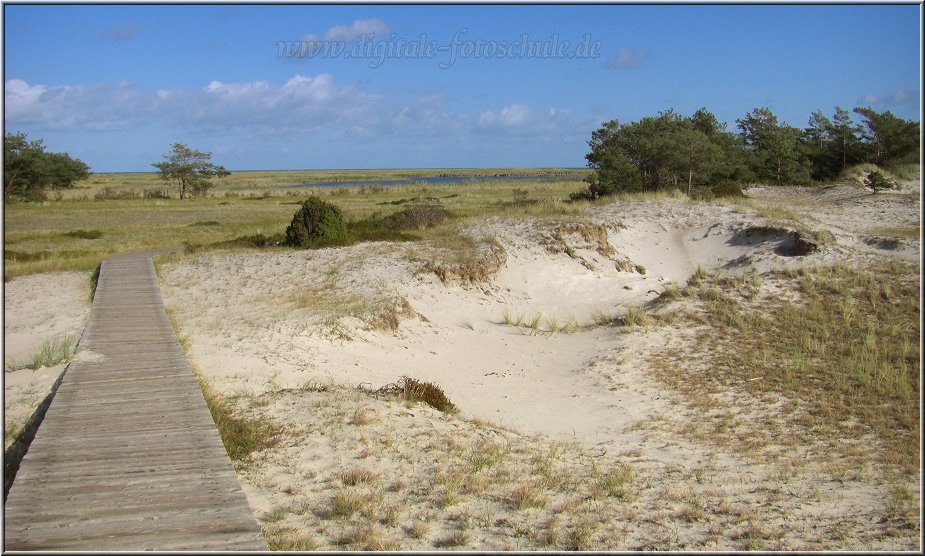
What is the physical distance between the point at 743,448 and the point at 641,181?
28578 mm

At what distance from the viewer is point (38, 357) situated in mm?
9891

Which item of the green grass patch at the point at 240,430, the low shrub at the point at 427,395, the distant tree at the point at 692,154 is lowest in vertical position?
the low shrub at the point at 427,395

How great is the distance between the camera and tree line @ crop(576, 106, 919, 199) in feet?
114

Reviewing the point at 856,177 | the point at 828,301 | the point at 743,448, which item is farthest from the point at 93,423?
the point at 856,177

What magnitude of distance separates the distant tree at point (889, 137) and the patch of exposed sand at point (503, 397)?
26.1 m

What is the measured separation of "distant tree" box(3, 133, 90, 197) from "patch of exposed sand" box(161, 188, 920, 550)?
41.9 metres

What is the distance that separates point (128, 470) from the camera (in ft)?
19.2

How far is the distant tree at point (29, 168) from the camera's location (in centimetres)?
5106

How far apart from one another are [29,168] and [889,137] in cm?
6265

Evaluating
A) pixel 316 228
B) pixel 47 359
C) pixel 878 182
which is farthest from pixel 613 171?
pixel 47 359

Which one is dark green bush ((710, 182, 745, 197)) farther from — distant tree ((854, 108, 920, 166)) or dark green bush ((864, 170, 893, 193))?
distant tree ((854, 108, 920, 166))

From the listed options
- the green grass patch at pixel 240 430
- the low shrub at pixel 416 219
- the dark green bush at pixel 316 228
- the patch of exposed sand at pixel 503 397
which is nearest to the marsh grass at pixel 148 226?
the low shrub at pixel 416 219

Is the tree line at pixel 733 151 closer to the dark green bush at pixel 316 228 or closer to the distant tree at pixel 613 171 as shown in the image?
the distant tree at pixel 613 171

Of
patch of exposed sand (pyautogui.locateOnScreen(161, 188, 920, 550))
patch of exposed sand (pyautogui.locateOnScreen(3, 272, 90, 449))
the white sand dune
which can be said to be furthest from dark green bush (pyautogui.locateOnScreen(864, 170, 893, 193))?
patch of exposed sand (pyautogui.locateOnScreen(3, 272, 90, 449))
